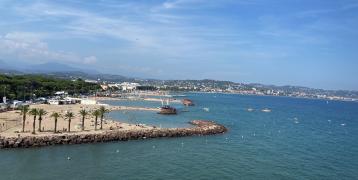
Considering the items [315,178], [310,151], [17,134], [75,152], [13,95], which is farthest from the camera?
[13,95]

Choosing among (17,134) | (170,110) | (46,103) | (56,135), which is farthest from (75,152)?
(46,103)

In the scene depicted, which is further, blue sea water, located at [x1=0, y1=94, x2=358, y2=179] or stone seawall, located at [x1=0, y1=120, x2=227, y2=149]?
stone seawall, located at [x1=0, y1=120, x2=227, y2=149]

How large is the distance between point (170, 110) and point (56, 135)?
174 feet

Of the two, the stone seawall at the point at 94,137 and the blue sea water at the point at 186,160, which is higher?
the stone seawall at the point at 94,137

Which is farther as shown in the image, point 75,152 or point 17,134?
point 17,134

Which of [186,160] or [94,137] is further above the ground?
[94,137]

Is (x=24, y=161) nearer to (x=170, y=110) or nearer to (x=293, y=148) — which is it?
(x=293, y=148)

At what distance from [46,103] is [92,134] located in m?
56.9

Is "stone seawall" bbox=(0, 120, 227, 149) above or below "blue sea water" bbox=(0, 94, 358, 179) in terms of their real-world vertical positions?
above

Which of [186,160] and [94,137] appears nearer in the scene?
[186,160]

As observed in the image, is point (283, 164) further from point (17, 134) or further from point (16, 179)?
point (17, 134)

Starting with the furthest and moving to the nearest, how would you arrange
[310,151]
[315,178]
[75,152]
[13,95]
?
[13,95] < [310,151] < [75,152] < [315,178]

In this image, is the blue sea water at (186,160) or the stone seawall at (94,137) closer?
the blue sea water at (186,160)

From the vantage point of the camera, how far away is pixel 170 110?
102m
